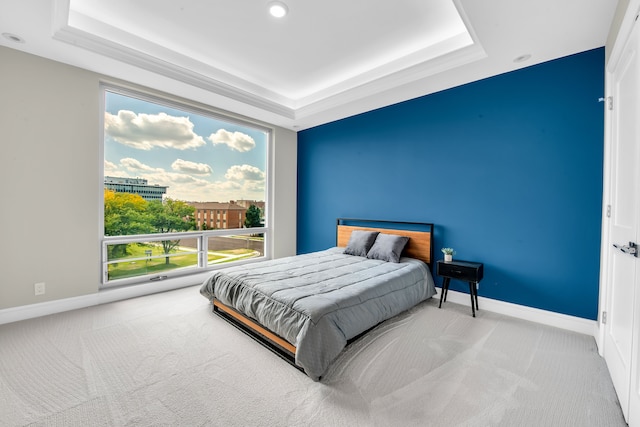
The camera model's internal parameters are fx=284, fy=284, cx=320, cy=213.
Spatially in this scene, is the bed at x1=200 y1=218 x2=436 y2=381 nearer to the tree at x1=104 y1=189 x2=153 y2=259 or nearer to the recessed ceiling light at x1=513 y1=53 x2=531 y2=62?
the tree at x1=104 y1=189 x2=153 y2=259

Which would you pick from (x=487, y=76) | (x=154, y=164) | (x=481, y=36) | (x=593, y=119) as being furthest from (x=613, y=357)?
(x=154, y=164)

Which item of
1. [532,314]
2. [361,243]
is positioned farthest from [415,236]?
[532,314]

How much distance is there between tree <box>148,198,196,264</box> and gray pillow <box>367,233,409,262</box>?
8.83 feet

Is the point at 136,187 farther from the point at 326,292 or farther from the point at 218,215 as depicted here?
the point at 326,292

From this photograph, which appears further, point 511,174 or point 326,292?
point 511,174

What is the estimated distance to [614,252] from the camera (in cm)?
212

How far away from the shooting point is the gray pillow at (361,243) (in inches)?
156

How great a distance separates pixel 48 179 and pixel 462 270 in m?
4.54

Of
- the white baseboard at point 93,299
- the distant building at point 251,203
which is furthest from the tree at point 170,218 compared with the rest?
the distant building at point 251,203

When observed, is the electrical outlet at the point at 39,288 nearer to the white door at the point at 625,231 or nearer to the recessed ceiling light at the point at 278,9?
the recessed ceiling light at the point at 278,9

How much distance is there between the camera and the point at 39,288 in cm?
297

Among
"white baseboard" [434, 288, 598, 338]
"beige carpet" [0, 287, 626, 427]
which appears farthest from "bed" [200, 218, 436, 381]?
"white baseboard" [434, 288, 598, 338]

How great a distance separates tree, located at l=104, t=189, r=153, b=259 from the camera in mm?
3510

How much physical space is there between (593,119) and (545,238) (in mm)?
1193
